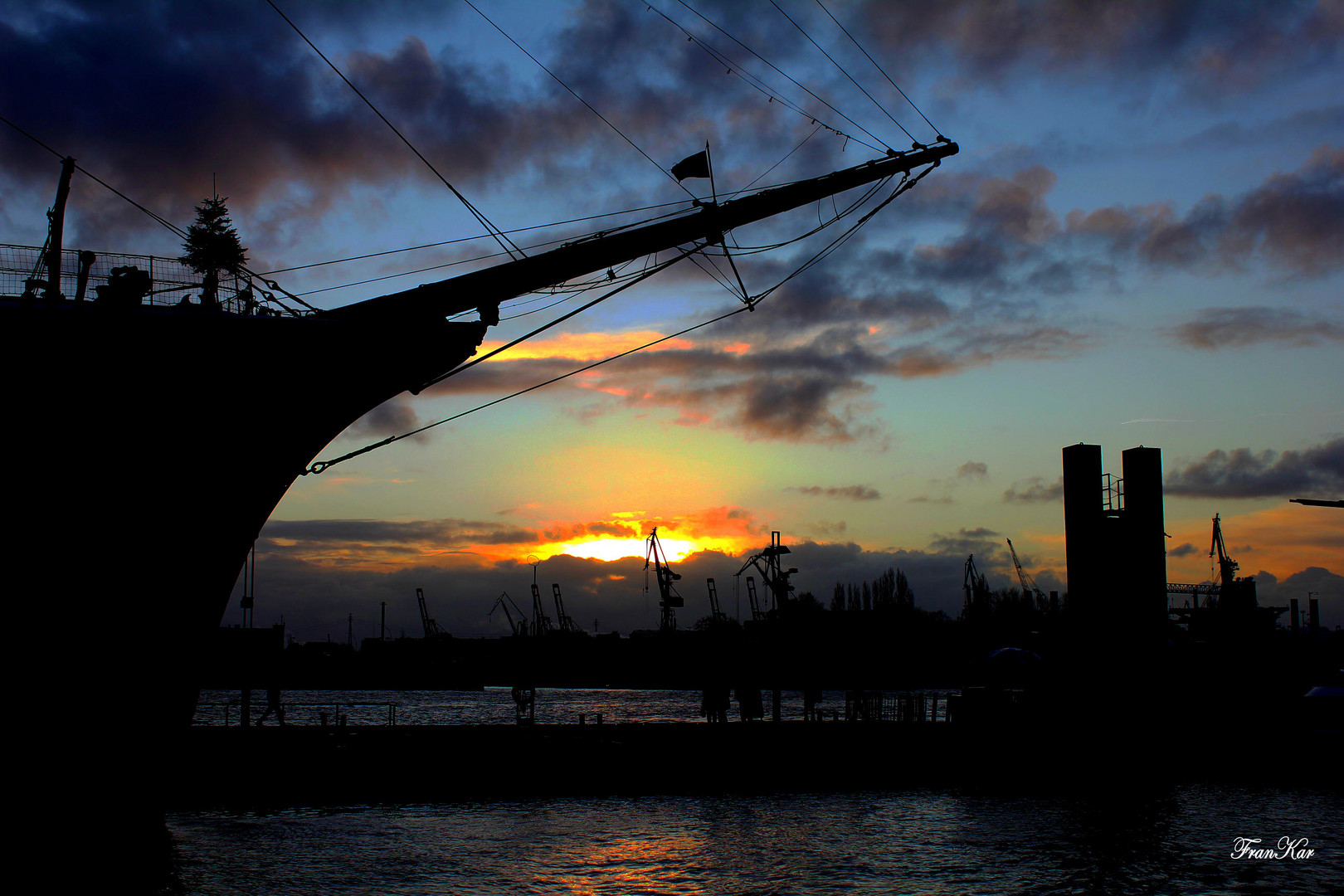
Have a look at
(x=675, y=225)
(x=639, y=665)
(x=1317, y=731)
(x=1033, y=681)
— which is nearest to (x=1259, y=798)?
(x=1317, y=731)

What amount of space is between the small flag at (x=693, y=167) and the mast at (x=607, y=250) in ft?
7.61

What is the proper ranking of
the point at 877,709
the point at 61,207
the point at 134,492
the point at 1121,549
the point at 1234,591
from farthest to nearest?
the point at 1234,591 → the point at 877,709 → the point at 1121,549 → the point at 61,207 → the point at 134,492

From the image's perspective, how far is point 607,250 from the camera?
2289cm

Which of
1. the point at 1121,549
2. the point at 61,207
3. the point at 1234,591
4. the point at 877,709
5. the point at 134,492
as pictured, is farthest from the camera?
the point at 1234,591

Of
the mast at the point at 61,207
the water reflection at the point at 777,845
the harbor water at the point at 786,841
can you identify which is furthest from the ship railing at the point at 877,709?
the mast at the point at 61,207

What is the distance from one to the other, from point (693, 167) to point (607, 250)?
363 cm

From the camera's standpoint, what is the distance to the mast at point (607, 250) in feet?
74.4

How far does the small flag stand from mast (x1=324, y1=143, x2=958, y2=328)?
2319 millimetres

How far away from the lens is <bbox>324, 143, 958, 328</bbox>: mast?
22.7m
